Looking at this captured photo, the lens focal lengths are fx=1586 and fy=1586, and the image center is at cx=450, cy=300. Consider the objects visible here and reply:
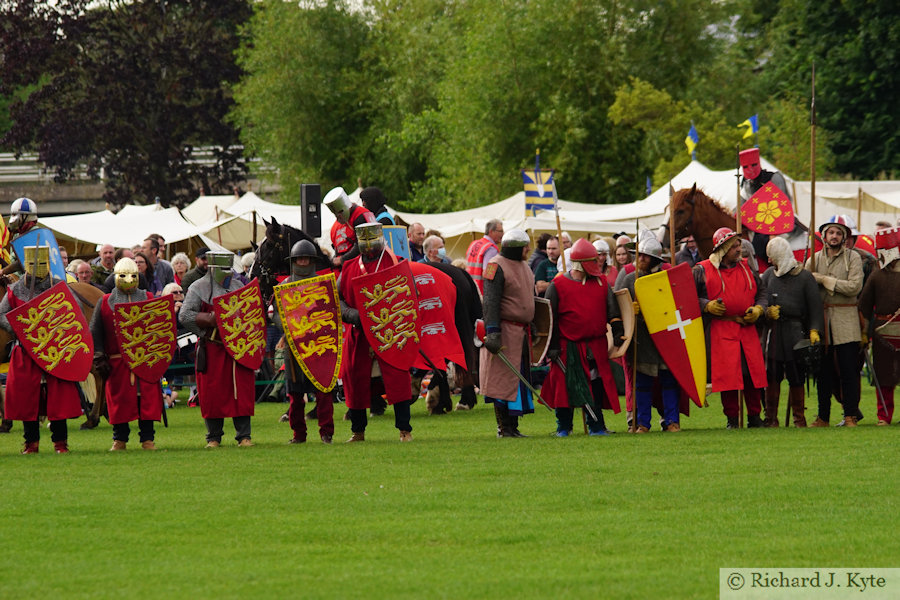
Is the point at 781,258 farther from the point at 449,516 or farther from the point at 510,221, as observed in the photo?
the point at 510,221

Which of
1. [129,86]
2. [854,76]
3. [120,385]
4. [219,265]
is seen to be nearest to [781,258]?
[219,265]

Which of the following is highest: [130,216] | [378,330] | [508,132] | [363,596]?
[508,132]

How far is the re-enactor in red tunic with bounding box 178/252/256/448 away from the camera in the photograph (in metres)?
12.9

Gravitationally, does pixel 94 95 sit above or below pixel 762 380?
above

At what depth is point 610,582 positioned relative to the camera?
6.86 meters

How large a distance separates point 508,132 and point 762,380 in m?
21.9

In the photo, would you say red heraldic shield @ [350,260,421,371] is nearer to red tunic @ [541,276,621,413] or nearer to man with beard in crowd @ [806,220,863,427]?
red tunic @ [541,276,621,413]

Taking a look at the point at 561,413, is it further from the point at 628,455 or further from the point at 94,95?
the point at 94,95

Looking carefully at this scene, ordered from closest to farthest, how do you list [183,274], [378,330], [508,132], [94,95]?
[378,330]
[183,274]
[508,132]
[94,95]

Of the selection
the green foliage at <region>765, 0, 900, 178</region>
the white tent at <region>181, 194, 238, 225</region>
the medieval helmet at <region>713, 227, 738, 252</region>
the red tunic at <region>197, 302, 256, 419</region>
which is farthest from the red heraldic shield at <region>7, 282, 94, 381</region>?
the green foliage at <region>765, 0, 900, 178</region>

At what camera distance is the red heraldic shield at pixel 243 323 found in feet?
42.3

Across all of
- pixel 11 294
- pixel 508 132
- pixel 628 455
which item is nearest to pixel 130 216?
pixel 508 132

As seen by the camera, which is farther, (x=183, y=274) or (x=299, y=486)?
(x=183, y=274)

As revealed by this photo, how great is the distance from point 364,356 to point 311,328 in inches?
19.9
